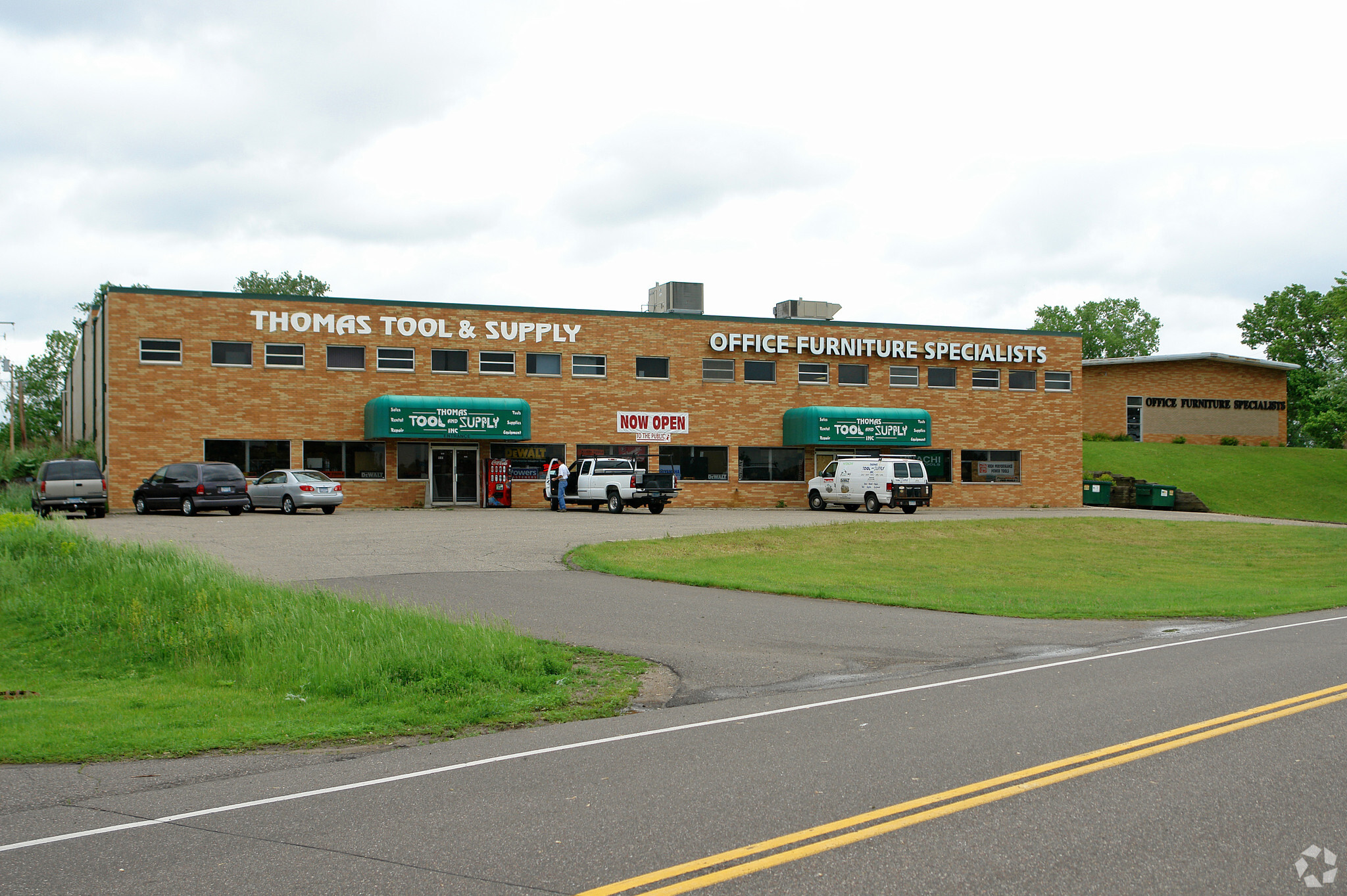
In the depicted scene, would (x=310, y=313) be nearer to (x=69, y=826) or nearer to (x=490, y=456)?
(x=490, y=456)

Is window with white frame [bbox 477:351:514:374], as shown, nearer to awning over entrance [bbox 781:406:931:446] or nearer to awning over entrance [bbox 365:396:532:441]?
awning over entrance [bbox 365:396:532:441]

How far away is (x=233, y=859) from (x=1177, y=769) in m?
5.38

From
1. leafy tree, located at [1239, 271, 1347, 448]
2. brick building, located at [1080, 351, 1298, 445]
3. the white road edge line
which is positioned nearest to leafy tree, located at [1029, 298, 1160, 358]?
leafy tree, located at [1239, 271, 1347, 448]

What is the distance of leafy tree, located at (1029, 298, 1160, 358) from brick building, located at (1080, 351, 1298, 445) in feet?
143

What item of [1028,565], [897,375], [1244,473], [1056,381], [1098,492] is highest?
[897,375]

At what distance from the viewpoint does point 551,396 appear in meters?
42.8

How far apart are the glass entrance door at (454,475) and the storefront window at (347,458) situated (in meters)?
2.02

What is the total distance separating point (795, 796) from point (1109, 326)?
386 feet

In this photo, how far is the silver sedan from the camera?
3531 centimetres

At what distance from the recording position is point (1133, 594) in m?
19.5

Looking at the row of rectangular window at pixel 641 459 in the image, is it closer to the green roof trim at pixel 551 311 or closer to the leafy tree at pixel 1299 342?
the green roof trim at pixel 551 311

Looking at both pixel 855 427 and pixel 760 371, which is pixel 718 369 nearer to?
pixel 760 371

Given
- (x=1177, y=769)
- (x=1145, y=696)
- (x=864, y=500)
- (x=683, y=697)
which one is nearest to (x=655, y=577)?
(x=683, y=697)

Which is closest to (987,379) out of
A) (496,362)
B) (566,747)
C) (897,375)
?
(897,375)
